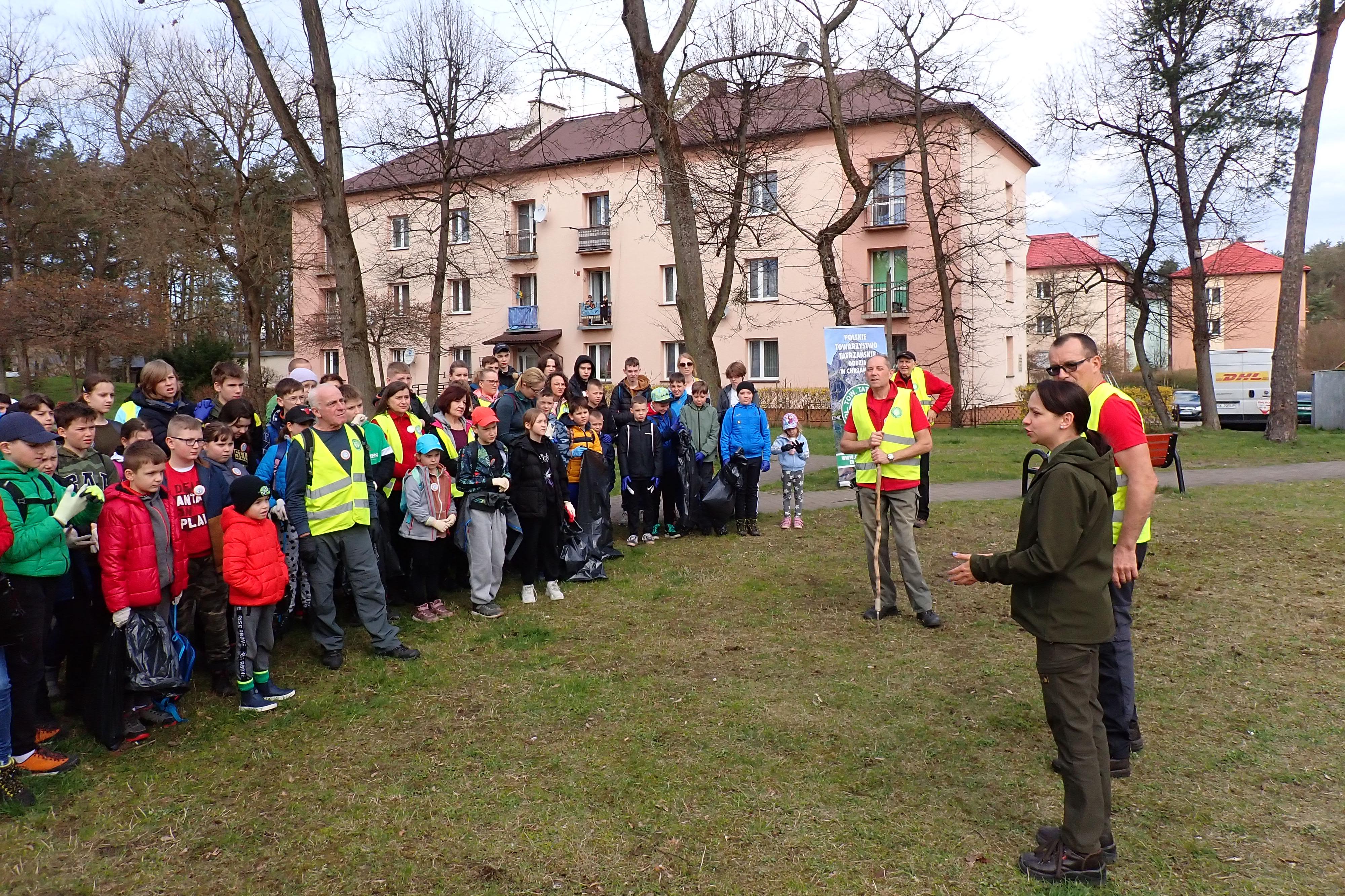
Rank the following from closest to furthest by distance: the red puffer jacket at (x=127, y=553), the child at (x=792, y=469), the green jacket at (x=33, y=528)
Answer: the green jacket at (x=33, y=528) < the red puffer jacket at (x=127, y=553) < the child at (x=792, y=469)

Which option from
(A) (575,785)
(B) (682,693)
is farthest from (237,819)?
(B) (682,693)

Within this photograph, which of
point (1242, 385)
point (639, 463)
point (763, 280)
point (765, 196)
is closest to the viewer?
point (639, 463)

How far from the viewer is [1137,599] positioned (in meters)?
7.46

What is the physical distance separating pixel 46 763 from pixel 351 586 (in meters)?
2.09

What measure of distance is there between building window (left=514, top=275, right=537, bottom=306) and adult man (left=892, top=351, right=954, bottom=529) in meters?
30.6

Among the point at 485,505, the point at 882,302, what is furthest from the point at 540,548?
the point at 882,302

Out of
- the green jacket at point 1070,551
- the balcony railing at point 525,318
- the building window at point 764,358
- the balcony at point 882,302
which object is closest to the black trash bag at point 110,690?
the green jacket at point 1070,551

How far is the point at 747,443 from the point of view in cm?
1038

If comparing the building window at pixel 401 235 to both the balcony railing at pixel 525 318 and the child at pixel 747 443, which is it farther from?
the child at pixel 747 443

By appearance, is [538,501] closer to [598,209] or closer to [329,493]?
[329,493]

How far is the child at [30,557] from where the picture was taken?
4363 mm

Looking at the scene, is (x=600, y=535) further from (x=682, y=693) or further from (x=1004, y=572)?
(x=1004, y=572)

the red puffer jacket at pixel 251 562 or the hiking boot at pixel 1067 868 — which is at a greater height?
the red puffer jacket at pixel 251 562

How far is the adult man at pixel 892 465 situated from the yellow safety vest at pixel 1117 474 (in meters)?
2.22
